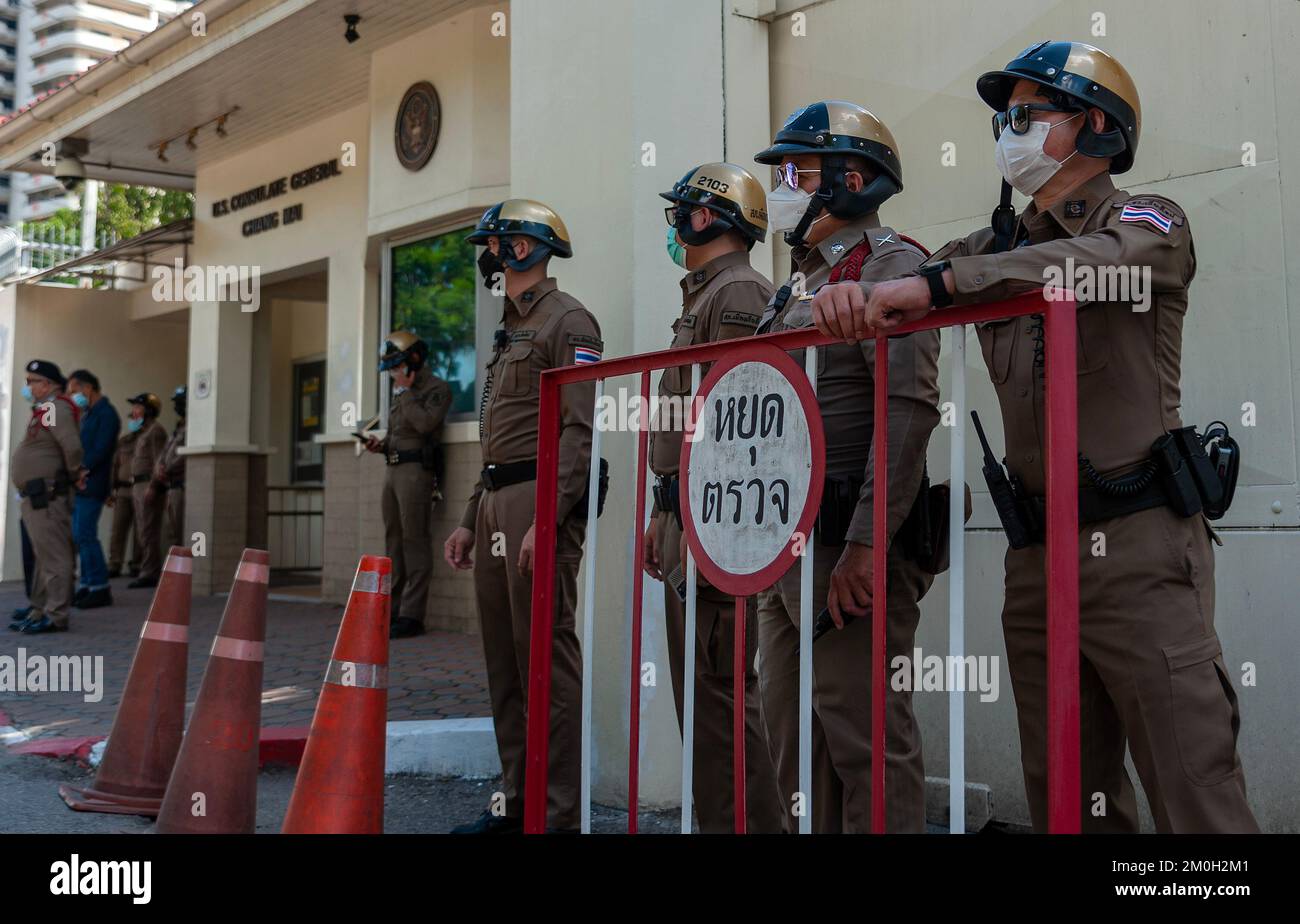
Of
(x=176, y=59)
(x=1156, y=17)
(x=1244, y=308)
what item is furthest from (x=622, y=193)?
(x=176, y=59)

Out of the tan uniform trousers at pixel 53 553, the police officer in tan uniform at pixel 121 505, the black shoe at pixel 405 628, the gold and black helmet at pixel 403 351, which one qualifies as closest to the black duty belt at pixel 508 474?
the gold and black helmet at pixel 403 351

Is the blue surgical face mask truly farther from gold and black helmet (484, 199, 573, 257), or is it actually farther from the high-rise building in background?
the high-rise building in background

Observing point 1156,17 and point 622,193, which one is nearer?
point 1156,17

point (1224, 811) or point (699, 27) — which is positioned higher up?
point (699, 27)

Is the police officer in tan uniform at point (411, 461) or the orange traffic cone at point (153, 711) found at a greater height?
the police officer in tan uniform at point (411, 461)

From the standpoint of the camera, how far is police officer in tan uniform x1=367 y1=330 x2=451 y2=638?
886 cm

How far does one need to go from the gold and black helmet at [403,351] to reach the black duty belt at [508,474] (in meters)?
4.61

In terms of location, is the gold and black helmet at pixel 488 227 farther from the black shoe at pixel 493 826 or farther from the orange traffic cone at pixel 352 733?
the black shoe at pixel 493 826

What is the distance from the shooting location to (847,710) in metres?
2.80

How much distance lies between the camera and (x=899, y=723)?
2822mm

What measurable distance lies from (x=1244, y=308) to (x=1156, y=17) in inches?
41.1

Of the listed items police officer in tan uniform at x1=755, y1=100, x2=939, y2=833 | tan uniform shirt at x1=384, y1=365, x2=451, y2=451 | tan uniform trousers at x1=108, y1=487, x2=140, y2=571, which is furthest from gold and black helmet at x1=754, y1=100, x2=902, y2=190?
tan uniform trousers at x1=108, y1=487, x2=140, y2=571

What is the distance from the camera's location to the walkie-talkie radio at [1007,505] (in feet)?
8.75
